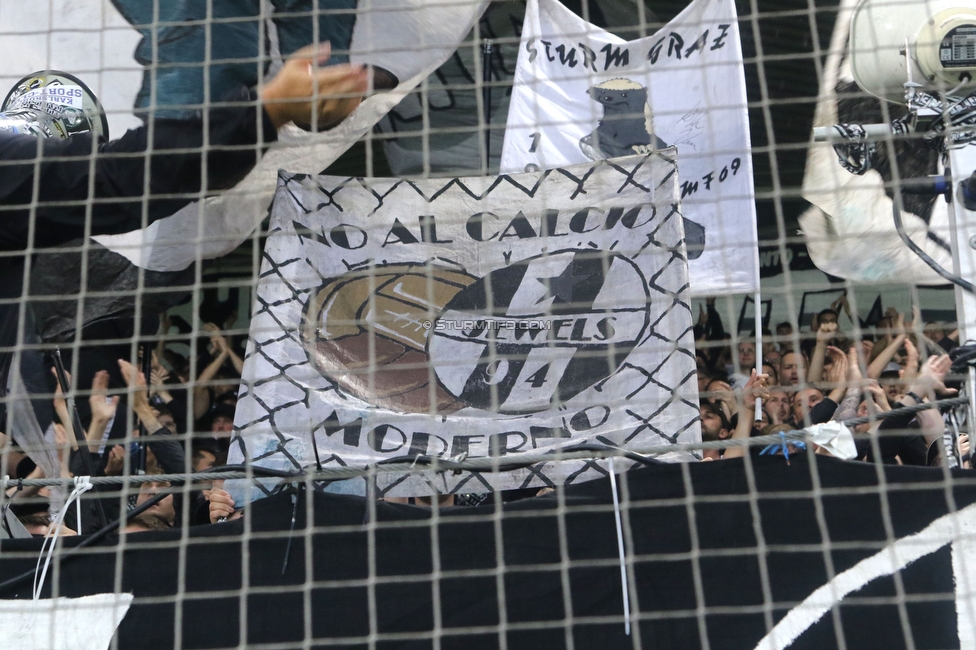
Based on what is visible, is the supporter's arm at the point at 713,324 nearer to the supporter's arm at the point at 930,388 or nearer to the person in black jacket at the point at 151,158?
the supporter's arm at the point at 930,388

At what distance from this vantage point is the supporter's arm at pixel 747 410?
2.92 metres

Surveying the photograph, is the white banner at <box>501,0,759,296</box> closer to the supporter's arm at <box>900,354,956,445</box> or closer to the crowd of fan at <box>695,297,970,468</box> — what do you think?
the crowd of fan at <box>695,297,970,468</box>

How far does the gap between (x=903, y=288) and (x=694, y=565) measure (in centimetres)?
411

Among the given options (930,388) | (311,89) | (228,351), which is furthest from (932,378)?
(228,351)

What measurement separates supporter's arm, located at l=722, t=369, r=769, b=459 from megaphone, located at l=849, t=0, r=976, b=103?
0.90 m

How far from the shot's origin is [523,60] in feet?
15.0

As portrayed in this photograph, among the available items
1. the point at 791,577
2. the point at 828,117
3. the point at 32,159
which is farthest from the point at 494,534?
the point at 828,117

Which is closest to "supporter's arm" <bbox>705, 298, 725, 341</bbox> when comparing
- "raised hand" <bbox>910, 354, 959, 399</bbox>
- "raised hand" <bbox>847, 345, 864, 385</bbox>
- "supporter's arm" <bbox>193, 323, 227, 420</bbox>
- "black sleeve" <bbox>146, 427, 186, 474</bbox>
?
"raised hand" <bbox>847, 345, 864, 385</bbox>

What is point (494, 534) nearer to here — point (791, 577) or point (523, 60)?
point (791, 577)

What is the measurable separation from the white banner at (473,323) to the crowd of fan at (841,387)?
0.36m

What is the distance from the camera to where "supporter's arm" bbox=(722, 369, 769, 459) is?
2922 millimetres

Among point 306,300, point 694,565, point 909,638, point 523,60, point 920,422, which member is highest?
point 523,60

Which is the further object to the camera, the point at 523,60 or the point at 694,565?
the point at 523,60

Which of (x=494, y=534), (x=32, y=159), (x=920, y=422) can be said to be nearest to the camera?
(x=494, y=534)
